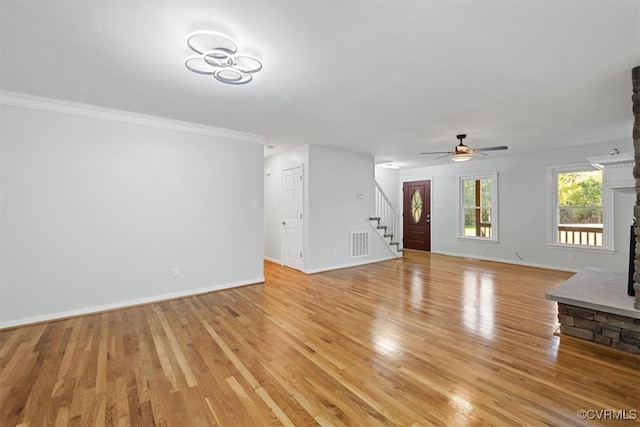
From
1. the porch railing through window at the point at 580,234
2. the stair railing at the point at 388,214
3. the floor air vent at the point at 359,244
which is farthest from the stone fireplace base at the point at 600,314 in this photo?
the stair railing at the point at 388,214

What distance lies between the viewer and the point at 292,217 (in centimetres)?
600

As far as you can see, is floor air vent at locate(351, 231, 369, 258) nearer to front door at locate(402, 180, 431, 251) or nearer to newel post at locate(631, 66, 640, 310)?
front door at locate(402, 180, 431, 251)

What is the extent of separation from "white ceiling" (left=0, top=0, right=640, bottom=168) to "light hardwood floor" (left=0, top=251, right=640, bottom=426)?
2.55m

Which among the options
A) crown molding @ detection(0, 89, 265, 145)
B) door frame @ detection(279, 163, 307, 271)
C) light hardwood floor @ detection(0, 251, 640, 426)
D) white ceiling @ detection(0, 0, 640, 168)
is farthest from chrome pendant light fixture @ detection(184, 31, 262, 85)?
door frame @ detection(279, 163, 307, 271)

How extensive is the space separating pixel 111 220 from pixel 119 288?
899 mm

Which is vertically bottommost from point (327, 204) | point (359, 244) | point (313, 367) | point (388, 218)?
point (313, 367)

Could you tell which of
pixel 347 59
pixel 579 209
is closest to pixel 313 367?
pixel 347 59

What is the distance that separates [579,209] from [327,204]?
16.7 ft

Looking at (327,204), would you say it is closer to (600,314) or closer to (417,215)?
(417,215)

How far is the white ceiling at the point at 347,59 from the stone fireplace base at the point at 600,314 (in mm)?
2140

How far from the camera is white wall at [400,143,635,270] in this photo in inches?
204

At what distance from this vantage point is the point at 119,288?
3.69 meters

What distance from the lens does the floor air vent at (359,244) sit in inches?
249

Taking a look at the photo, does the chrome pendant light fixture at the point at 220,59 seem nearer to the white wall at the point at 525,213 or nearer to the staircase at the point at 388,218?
the staircase at the point at 388,218
